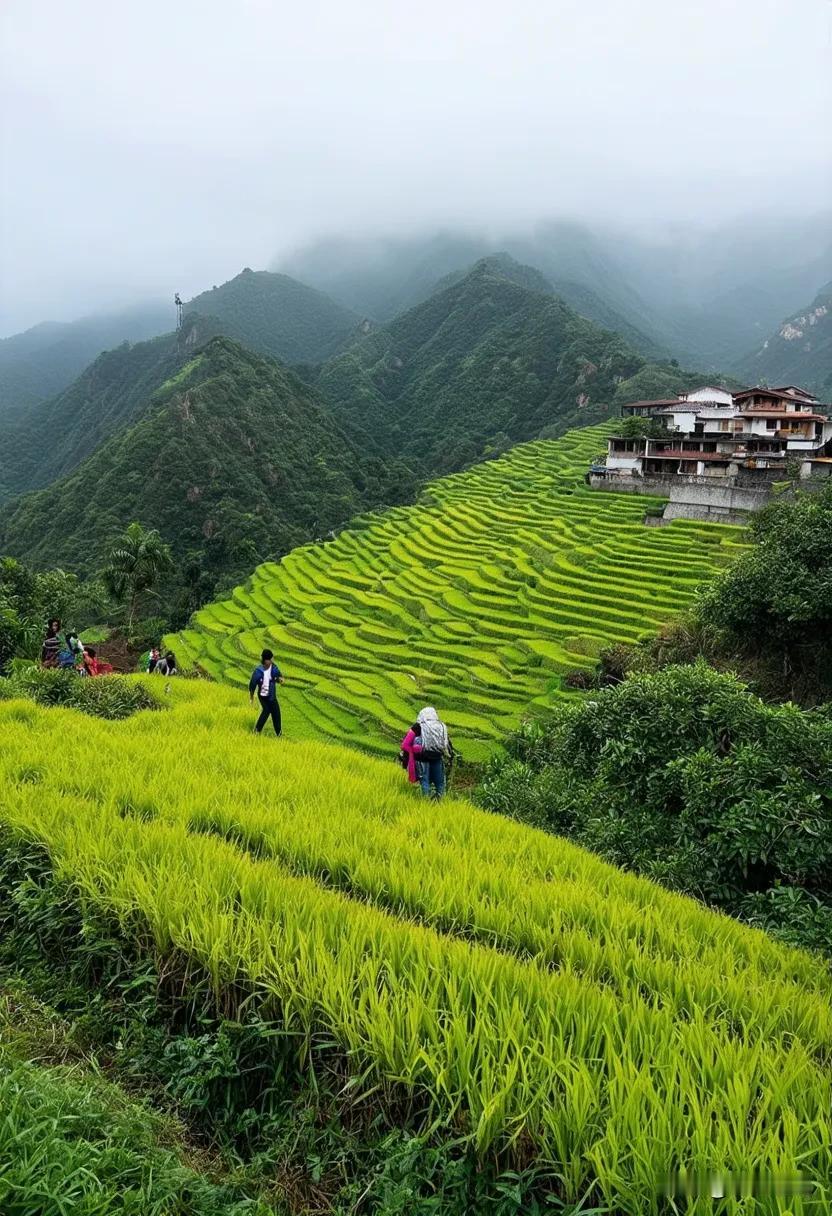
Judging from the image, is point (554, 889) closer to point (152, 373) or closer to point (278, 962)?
point (278, 962)

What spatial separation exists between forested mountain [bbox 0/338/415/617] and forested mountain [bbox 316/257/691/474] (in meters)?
14.2

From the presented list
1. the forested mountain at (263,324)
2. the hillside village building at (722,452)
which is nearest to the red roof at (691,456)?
the hillside village building at (722,452)

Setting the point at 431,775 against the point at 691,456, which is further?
the point at 691,456

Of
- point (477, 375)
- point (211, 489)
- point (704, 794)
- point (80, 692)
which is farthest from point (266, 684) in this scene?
point (477, 375)

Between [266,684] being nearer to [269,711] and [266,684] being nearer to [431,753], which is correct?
[269,711]

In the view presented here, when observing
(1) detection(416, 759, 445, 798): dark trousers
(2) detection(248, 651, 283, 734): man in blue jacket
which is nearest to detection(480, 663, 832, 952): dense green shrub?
(1) detection(416, 759, 445, 798): dark trousers

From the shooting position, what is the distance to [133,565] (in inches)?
1038

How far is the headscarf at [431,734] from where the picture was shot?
6223 mm

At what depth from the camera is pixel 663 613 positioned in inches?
662

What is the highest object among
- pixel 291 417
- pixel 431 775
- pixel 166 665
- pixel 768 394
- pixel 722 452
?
pixel 768 394

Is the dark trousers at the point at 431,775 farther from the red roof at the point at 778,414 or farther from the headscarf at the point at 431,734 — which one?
the red roof at the point at 778,414

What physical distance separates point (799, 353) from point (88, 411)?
105 metres

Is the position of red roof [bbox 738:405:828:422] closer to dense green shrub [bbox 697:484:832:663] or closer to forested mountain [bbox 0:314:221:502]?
dense green shrub [bbox 697:484:832:663]

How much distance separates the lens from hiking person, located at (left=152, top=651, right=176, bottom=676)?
1341 cm
